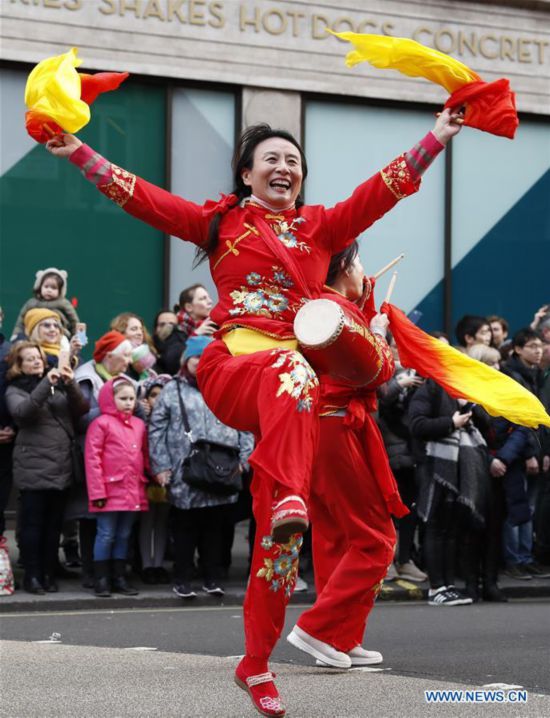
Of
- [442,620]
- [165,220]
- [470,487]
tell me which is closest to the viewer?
[165,220]

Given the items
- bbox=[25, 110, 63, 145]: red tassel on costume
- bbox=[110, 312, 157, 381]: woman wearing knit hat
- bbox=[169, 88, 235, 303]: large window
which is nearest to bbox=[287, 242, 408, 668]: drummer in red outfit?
bbox=[25, 110, 63, 145]: red tassel on costume

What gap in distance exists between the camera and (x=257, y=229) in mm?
5730

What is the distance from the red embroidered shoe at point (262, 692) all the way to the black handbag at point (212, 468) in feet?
16.2

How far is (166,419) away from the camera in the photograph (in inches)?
414

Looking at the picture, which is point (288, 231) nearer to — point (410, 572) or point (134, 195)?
point (134, 195)

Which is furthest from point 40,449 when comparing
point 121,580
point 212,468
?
point 212,468

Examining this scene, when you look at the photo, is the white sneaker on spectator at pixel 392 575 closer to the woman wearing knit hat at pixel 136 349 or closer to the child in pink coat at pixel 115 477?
the child in pink coat at pixel 115 477

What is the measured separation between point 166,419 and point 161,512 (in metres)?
0.90

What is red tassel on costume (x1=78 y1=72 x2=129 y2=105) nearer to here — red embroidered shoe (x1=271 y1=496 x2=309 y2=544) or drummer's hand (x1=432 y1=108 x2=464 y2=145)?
drummer's hand (x1=432 y1=108 x2=464 y2=145)

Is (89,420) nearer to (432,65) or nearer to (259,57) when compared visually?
(432,65)

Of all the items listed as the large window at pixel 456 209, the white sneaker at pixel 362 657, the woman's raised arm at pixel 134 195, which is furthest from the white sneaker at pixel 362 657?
the large window at pixel 456 209

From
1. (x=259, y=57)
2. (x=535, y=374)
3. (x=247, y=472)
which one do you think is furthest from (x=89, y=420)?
(x=259, y=57)

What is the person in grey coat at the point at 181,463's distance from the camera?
10305mm

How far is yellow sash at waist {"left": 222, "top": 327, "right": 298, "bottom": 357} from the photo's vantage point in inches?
217
